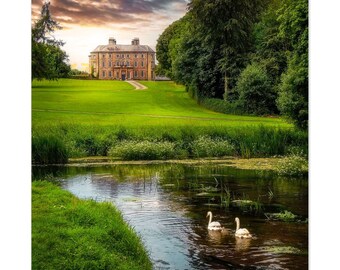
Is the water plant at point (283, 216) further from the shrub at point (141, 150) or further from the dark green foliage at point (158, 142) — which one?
the shrub at point (141, 150)

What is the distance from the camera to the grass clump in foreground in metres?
5.17

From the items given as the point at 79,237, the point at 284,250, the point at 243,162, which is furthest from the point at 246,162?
the point at 79,237

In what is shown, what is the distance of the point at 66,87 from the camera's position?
6598mm

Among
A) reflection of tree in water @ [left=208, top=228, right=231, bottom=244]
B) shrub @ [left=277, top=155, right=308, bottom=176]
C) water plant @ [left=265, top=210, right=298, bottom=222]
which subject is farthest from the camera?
shrub @ [left=277, top=155, right=308, bottom=176]

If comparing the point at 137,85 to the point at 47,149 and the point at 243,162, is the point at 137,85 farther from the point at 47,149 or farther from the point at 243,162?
the point at 243,162

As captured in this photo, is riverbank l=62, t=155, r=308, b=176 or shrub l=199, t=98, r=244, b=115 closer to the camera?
riverbank l=62, t=155, r=308, b=176

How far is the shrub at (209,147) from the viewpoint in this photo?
6.65 metres

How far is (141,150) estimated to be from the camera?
6.70 meters

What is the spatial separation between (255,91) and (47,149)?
226cm

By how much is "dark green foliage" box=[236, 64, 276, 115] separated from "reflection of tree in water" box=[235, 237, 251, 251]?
1519 millimetres

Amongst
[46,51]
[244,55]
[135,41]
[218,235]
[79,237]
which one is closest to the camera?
[79,237]

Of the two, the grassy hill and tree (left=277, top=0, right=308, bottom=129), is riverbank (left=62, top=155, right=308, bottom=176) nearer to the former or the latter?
the grassy hill

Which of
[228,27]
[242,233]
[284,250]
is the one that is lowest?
[284,250]

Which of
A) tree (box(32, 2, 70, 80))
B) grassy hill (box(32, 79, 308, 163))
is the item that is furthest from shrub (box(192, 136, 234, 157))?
tree (box(32, 2, 70, 80))
